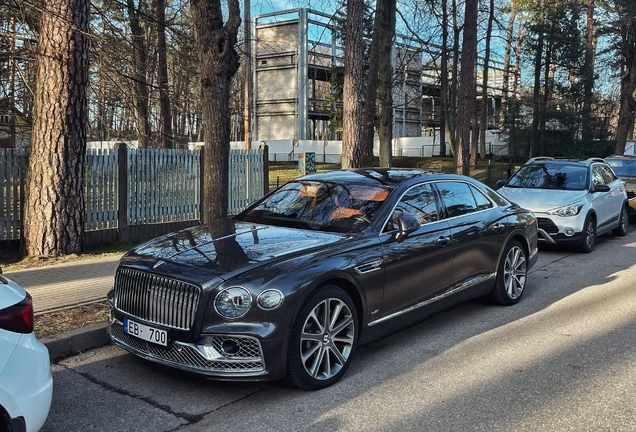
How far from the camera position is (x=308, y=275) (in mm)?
4316

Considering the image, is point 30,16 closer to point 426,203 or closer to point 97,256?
point 97,256

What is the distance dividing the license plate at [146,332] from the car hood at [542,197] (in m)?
7.87

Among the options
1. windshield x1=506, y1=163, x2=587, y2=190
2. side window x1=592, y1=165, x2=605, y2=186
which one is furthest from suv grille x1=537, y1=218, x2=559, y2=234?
side window x1=592, y1=165, x2=605, y2=186

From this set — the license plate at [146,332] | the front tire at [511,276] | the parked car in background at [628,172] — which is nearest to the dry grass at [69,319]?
the license plate at [146,332]

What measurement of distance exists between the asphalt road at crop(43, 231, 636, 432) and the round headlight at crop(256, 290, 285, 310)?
0.73m

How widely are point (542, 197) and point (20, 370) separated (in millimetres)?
9663

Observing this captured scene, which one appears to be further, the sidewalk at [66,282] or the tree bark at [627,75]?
the tree bark at [627,75]

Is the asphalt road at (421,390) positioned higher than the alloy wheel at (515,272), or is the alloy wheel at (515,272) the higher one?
the alloy wheel at (515,272)

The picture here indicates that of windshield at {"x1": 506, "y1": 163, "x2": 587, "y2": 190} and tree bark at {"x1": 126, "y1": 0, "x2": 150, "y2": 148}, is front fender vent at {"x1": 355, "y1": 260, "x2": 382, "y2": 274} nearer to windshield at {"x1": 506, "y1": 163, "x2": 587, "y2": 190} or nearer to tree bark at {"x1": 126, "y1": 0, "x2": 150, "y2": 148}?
windshield at {"x1": 506, "y1": 163, "x2": 587, "y2": 190}

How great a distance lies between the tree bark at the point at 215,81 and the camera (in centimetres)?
745

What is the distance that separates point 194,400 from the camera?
4242 millimetres

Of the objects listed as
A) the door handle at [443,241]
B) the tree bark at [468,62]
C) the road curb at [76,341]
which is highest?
the tree bark at [468,62]

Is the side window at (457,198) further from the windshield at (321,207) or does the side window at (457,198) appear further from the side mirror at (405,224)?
the side mirror at (405,224)

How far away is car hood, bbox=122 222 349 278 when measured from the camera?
436cm
